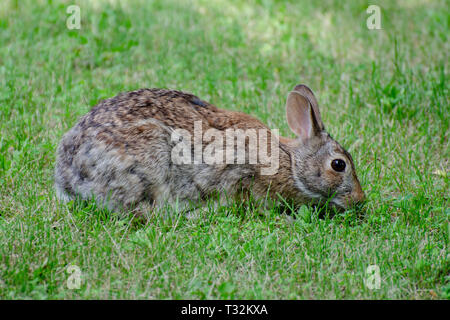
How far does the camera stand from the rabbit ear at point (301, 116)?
561 centimetres

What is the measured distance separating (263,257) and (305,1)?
6304mm

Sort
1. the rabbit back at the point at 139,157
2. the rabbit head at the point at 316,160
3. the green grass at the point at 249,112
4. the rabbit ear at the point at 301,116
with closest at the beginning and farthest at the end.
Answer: the green grass at the point at 249,112
the rabbit back at the point at 139,157
the rabbit head at the point at 316,160
the rabbit ear at the point at 301,116

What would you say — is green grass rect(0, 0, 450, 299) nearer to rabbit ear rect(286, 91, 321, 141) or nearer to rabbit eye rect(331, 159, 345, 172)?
rabbit eye rect(331, 159, 345, 172)

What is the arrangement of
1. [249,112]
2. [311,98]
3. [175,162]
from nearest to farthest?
[175,162]
[311,98]
[249,112]

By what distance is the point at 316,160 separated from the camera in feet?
18.4

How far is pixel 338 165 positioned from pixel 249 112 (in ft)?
5.51

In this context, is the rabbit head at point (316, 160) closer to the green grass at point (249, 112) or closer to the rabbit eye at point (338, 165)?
the rabbit eye at point (338, 165)

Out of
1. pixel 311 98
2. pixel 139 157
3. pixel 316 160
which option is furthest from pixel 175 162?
pixel 311 98

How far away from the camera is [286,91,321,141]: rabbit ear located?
5.61m

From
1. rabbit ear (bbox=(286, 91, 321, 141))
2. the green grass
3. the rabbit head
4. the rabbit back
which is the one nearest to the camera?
the green grass

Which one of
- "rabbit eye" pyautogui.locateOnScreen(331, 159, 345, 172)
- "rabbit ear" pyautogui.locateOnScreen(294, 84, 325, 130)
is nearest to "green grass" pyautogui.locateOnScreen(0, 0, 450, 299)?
"rabbit eye" pyautogui.locateOnScreen(331, 159, 345, 172)

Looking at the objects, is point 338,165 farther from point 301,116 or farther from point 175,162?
point 175,162

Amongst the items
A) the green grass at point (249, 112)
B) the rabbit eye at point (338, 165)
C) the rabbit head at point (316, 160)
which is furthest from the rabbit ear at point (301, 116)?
the green grass at point (249, 112)
